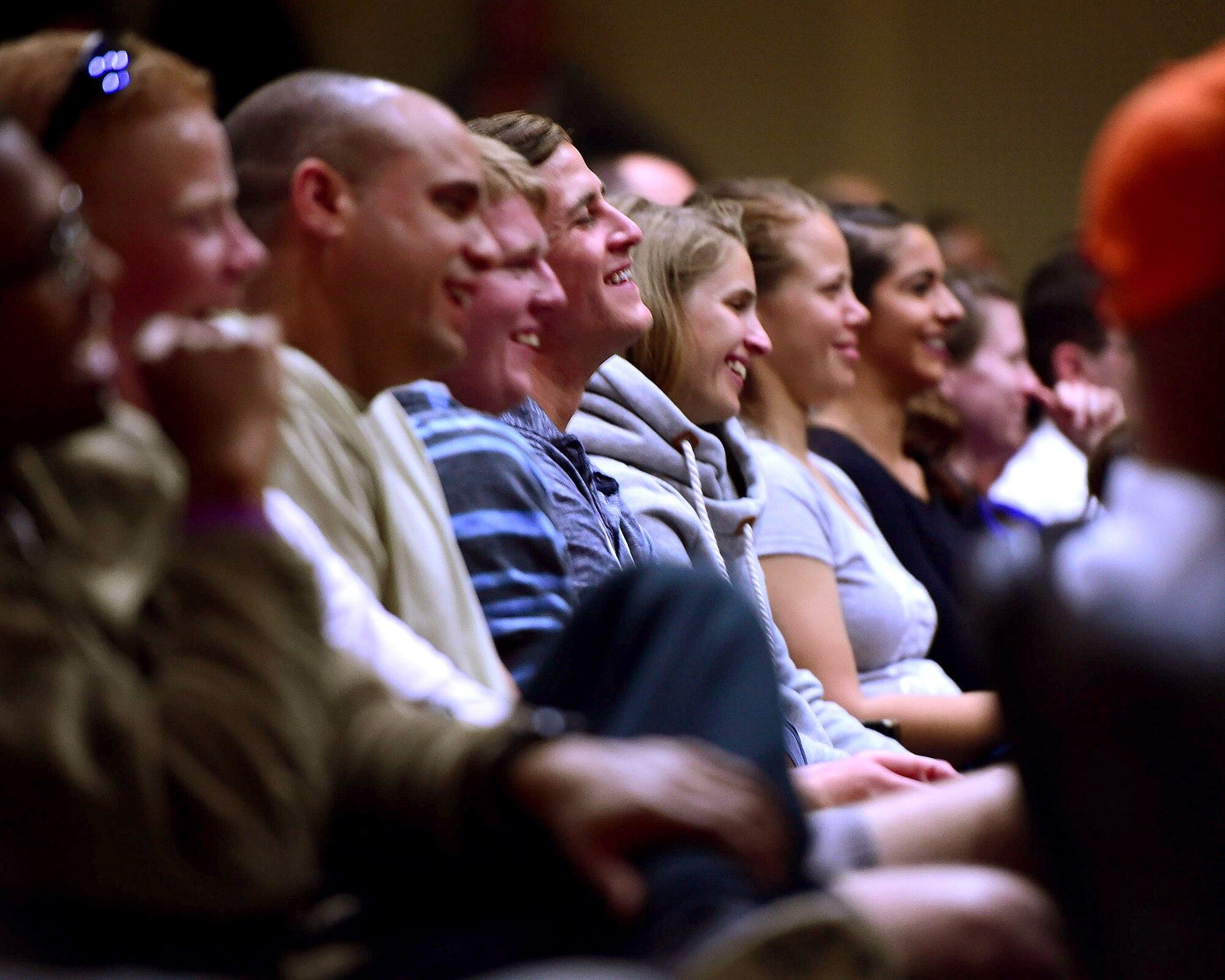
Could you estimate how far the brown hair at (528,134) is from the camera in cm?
222

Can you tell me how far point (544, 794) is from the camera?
101 centimetres

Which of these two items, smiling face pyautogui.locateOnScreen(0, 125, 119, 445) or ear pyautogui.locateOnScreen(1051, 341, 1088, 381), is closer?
smiling face pyautogui.locateOnScreen(0, 125, 119, 445)

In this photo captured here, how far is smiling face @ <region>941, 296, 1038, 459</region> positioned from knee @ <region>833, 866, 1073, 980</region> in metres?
2.86

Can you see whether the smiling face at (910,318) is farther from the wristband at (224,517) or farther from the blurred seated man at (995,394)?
the wristband at (224,517)

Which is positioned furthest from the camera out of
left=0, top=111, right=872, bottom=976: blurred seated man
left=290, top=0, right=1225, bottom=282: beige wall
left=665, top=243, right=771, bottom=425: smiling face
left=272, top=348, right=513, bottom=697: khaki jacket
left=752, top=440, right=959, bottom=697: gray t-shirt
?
left=290, top=0, right=1225, bottom=282: beige wall

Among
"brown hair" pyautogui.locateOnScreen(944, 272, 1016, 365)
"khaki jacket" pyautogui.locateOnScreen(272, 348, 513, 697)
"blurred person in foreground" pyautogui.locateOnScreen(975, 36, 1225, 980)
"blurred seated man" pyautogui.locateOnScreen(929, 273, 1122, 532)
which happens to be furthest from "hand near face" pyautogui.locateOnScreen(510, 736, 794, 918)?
"brown hair" pyautogui.locateOnScreen(944, 272, 1016, 365)

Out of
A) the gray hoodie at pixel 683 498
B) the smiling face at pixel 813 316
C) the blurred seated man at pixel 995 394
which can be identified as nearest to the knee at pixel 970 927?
the gray hoodie at pixel 683 498

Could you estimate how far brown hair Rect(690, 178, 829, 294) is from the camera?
2.87m

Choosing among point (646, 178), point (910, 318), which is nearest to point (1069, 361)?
point (910, 318)

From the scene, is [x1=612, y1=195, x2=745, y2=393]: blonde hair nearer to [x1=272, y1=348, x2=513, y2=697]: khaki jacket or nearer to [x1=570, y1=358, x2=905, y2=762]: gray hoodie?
[x1=570, y1=358, x2=905, y2=762]: gray hoodie

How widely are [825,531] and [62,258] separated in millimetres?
1723

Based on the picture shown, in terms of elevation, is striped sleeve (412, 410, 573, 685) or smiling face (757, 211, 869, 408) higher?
striped sleeve (412, 410, 573, 685)

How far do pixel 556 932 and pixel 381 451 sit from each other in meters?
0.70

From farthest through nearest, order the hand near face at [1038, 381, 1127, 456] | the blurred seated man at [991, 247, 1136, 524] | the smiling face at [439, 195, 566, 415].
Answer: the hand near face at [1038, 381, 1127, 456] < the blurred seated man at [991, 247, 1136, 524] < the smiling face at [439, 195, 566, 415]
